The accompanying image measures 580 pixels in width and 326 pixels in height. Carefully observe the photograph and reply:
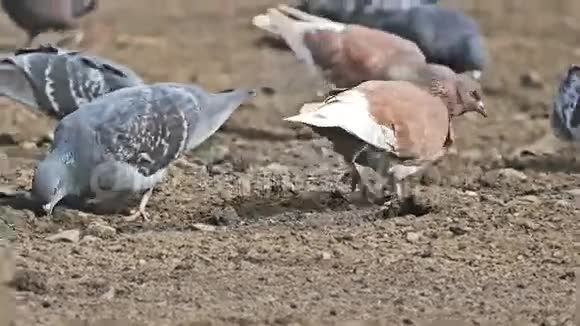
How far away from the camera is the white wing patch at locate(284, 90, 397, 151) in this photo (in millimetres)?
6125

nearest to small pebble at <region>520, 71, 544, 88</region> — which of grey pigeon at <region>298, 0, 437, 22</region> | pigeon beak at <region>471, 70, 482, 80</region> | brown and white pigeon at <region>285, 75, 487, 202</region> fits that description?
pigeon beak at <region>471, 70, 482, 80</region>

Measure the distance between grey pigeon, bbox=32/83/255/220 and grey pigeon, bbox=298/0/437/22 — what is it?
2885 millimetres

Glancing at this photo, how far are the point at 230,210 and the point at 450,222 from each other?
1083 mm

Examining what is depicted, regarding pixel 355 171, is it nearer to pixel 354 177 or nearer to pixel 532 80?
pixel 354 177

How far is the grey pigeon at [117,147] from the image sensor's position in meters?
6.38

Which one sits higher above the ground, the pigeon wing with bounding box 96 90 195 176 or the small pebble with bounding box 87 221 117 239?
the pigeon wing with bounding box 96 90 195 176

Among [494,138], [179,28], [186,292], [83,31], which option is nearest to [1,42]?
[83,31]

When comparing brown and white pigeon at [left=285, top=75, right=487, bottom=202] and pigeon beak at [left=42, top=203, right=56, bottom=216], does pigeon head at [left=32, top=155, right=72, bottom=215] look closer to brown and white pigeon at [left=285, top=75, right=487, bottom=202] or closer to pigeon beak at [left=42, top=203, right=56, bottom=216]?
pigeon beak at [left=42, top=203, right=56, bottom=216]

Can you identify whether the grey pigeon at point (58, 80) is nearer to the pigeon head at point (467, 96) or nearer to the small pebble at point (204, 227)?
the small pebble at point (204, 227)

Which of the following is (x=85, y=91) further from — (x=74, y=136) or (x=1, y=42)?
(x=1, y=42)

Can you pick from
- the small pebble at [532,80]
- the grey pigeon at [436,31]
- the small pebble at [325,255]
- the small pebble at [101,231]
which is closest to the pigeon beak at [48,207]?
the small pebble at [101,231]

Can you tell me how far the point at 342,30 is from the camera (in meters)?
7.96

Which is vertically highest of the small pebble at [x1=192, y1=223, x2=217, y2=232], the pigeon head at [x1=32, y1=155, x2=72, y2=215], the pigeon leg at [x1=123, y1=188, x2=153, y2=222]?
the pigeon head at [x1=32, y1=155, x2=72, y2=215]

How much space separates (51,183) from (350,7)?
12.5 ft
